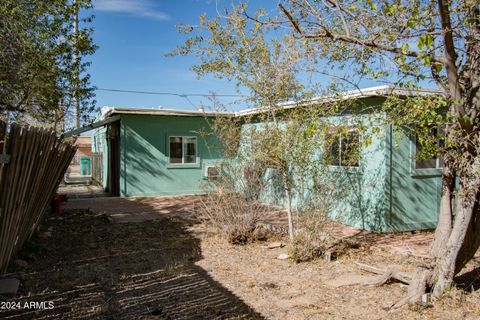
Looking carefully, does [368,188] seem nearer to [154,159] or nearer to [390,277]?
[390,277]

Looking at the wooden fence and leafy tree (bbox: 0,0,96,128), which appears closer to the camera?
the wooden fence

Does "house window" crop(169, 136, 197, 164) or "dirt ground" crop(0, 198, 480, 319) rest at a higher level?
"house window" crop(169, 136, 197, 164)

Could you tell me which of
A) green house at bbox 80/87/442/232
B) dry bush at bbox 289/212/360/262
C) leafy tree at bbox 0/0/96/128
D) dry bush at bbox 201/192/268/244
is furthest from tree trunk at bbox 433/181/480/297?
leafy tree at bbox 0/0/96/128

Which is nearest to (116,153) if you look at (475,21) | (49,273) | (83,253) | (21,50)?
(21,50)

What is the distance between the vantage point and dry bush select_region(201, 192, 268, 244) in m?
6.43

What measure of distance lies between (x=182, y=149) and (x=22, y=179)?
9034 millimetres

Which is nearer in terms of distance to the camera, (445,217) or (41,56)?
(445,217)

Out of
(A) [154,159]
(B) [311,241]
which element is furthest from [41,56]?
(B) [311,241]

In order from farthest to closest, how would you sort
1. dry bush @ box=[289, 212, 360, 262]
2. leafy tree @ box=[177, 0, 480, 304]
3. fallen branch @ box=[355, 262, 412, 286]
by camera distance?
dry bush @ box=[289, 212, 360, 262] < fallen branch @ box=[355, 262, 412, 286] < leafy tree @ box=[177, 0, 480, 304]

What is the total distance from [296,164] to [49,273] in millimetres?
3794

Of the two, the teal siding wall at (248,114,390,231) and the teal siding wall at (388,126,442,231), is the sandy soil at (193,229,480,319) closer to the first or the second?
the teal siding wall at (248,114,390,231)

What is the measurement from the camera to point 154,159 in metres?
12.9

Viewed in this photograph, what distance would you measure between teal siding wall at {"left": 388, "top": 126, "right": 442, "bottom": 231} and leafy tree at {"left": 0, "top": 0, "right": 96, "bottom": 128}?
23.0ft

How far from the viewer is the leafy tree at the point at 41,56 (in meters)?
6.88
